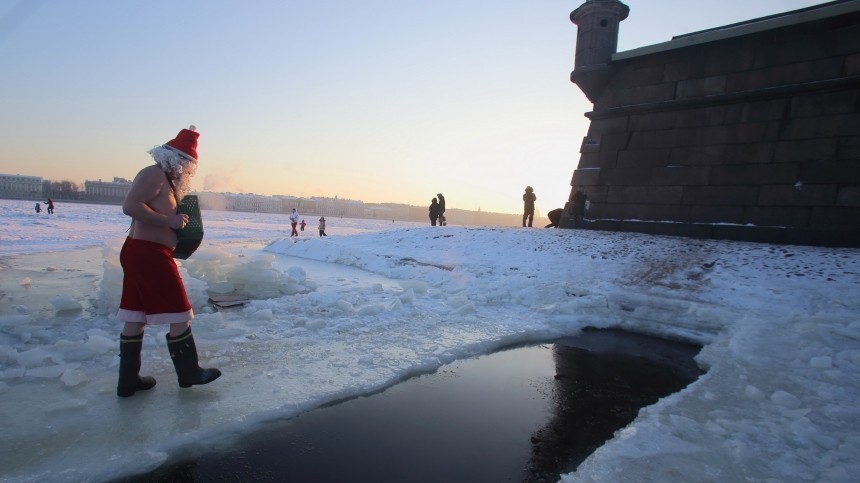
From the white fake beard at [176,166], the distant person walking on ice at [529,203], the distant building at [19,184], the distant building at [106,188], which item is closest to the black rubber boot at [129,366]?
the white fake beard at [176,166]

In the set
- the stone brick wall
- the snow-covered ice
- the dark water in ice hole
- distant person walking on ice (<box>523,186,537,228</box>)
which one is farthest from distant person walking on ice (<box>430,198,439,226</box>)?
the dark water in ice hole

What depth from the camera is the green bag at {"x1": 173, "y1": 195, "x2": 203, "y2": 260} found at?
266 cm

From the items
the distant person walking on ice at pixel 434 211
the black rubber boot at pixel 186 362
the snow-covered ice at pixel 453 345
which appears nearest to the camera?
the snow-covered ice at pixel 453 345

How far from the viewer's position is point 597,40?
11.6 meters

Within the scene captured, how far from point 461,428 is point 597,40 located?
40.8ft

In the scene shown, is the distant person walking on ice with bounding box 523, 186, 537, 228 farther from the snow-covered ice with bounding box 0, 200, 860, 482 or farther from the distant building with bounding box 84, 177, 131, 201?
the distant building with bounding box 84, 177, 131, 201

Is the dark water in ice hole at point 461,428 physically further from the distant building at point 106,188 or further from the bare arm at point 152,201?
the distant building at point 106,188

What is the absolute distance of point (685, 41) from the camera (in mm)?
9977

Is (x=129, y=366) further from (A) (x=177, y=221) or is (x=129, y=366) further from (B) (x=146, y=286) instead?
(A) (x=177, y=221)

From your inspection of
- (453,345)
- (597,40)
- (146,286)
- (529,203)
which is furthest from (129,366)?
(529,203)

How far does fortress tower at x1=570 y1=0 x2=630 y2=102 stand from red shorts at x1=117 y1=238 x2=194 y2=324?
12.2m

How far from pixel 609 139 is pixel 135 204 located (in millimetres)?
11804

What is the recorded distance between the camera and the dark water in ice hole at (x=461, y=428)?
1.90 meters

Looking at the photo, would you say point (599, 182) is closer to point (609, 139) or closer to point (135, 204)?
point (609, 139)
